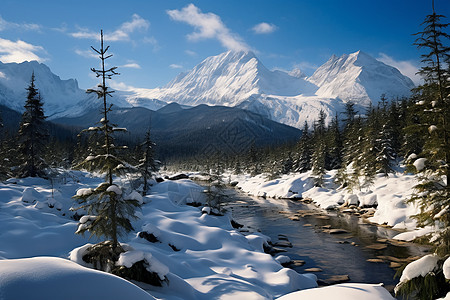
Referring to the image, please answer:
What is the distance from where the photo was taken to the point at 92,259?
33.5ft

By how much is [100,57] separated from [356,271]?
19230 millimetres

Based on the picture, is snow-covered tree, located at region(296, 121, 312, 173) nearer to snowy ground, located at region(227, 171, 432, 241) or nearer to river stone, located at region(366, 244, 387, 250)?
snowy ground, located at region(227, 171, 432, 241)

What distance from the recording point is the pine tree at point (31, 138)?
96.0 feet

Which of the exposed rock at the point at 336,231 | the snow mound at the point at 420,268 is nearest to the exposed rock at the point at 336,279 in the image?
the snow mound at the point at 420,268

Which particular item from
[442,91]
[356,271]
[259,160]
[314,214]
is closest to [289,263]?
[356,271]

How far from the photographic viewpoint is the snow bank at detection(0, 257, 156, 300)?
4.31 meters

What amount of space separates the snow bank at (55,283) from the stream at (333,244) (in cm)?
1416

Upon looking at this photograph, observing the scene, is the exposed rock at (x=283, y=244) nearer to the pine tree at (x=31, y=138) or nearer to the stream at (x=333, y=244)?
the stream at (x=333, y=244)

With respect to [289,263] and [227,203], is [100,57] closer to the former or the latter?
[289,263]

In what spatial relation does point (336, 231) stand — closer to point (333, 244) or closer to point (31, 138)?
point (333, 244)

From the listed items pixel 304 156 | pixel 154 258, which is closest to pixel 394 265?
pixel 154 258

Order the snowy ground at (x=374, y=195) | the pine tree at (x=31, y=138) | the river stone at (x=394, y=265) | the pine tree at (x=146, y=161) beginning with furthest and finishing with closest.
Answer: the pine tree at (x=146, y=161) → the pine tree at (x=31, y=138) → the snowy ground at (x=374, y=195) → the river stone at (x=394, y=265)

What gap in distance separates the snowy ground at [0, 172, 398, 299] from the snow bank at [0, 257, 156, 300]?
0.04ft

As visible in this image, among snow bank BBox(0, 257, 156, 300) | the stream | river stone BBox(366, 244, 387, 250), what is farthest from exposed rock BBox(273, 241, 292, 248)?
snow bank BBox(0, 257, 156, 300)
